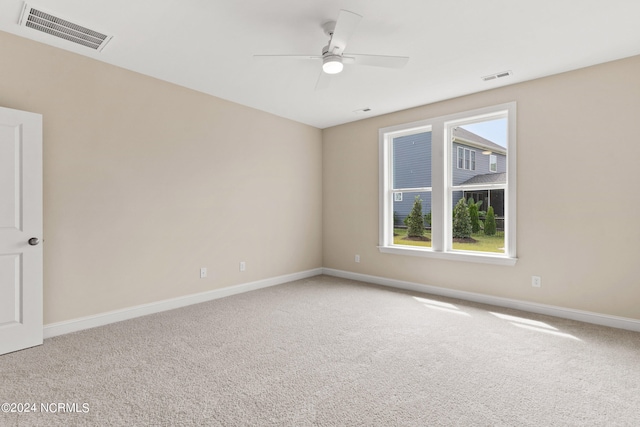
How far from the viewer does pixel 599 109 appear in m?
3.17

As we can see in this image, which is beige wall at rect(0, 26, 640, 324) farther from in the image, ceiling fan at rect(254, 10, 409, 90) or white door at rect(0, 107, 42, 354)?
ceiling fan at rect(254, 10, 409, 90)

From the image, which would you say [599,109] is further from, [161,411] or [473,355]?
[161,411]

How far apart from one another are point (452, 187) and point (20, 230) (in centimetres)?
468

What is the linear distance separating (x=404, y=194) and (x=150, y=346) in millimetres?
3816

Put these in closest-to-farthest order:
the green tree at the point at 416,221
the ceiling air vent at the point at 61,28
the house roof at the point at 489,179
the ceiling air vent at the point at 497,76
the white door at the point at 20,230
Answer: the ceiling air vent at the point at 61,28 < the white door at the point at 20,230 < the ceiling air vent at the point at 497,76 < the house roof at the point at 489,179 < the green tree at the point at 416,221

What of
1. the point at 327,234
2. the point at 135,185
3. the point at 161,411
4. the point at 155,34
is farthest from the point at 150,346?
the point at 327,234

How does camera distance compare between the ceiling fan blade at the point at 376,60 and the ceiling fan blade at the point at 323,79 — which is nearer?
the ceiling fan blade at the point at 376,60

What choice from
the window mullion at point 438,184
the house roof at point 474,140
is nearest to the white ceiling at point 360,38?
the house roof at point 474,140

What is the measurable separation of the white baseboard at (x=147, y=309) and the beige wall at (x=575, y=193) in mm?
2689

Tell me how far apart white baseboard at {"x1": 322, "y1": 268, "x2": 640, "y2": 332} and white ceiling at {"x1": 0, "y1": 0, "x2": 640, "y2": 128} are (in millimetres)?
2565

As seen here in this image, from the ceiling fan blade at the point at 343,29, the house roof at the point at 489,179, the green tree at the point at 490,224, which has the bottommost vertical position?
the green tree at the point at 490,224

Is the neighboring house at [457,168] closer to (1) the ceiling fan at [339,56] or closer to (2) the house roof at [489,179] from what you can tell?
(2) the house roof at [489,179]

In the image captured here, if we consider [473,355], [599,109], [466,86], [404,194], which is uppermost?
[466,86]

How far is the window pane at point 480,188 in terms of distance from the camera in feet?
12.8
